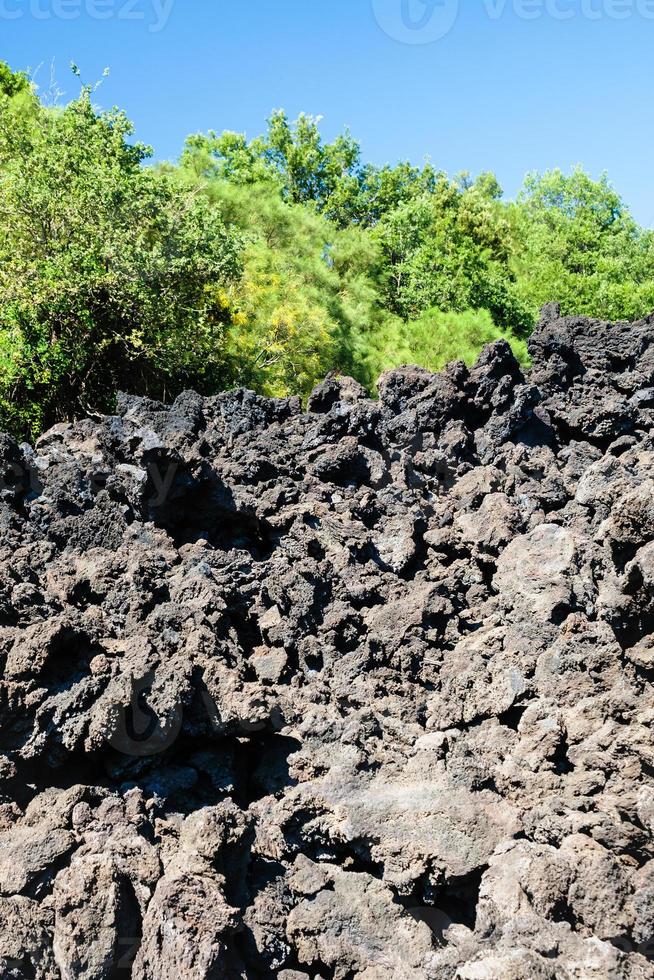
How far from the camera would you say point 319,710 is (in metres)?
5.48

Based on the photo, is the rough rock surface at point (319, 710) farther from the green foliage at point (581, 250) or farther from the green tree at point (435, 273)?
the green foliage at point (581, 250)

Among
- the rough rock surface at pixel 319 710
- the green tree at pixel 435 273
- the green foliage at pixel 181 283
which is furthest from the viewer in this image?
the green tree at pixel 435 273

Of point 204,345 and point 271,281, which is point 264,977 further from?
point 271,281

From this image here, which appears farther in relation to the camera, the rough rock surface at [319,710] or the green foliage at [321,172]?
the green foliage at [321,172]

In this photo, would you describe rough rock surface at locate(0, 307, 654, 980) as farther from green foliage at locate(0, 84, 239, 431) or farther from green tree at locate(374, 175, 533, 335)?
green tree at locate(374, 175, 533, 335)

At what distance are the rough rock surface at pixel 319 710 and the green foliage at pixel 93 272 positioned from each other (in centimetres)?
399

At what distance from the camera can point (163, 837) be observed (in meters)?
4.59

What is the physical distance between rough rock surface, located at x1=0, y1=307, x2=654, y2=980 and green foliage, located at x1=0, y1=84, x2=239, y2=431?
157 inches

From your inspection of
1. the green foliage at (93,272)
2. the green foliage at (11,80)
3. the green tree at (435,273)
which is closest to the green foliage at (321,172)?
the green tree at (435,273)

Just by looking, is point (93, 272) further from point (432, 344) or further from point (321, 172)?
point (321, 172)

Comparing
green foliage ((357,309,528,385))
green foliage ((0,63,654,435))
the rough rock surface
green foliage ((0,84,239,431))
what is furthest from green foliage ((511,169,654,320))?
the rough rock surface

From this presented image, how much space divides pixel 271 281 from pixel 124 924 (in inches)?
529

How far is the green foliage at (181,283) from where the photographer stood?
39.1ft

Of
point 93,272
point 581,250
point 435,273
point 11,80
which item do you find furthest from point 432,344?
point 581,250
